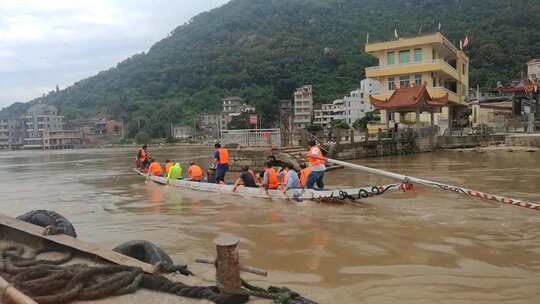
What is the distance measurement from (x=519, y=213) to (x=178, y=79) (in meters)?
141

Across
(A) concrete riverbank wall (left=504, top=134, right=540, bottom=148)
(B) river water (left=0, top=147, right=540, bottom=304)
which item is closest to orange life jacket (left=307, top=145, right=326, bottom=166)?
(B) river water (left=0, top=147, right=540, bottom=304)

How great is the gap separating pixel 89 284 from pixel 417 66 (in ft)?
129

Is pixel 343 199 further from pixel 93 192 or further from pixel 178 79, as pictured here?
pixel 178 79

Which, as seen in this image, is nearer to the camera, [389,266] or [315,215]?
[389,266]

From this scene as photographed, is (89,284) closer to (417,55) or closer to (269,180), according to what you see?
(269,180)

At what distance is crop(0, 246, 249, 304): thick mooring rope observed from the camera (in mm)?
4137

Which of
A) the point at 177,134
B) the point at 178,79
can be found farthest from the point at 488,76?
the point at 178,79

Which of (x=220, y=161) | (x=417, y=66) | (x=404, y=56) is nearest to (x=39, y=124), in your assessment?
(x=404, y=56)

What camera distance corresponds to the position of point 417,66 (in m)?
39.8

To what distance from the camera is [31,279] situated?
4.55 metres

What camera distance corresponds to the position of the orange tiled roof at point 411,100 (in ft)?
103

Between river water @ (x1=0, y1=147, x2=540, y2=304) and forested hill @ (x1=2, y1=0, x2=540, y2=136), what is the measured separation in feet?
244

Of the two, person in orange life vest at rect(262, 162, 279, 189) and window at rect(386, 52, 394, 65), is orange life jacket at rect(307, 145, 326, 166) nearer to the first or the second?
person in orange life vest at rect(262, 162, 279, 189)

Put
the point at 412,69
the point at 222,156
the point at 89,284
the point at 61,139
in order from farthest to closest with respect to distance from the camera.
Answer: the point at 61,139 → the point at 412,69 → the point at 222,156 → the point at 89,284
